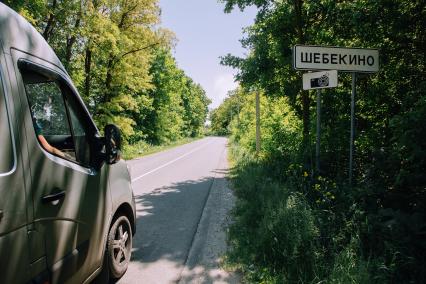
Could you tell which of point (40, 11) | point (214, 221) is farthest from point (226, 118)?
point (214, 221)

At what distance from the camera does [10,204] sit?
81.3 inches

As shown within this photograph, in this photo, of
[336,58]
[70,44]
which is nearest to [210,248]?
[336,58]

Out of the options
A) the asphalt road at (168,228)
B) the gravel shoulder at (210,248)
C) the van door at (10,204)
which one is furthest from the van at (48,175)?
the gravel shoulder at (210,248)

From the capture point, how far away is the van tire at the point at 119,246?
3.83 meters

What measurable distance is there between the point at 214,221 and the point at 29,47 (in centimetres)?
509

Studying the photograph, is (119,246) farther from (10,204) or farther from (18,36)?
(18,36)

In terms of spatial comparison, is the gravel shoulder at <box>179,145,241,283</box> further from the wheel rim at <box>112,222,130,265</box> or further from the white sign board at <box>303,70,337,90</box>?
the white sign board at <box>303,70,337,90</box>

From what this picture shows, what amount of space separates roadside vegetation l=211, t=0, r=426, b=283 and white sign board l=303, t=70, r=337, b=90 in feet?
3.59

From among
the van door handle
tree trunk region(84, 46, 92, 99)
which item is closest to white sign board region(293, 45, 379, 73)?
the van door handle

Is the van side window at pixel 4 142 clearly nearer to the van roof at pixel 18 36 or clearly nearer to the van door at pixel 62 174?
the van door at pixel 62 174

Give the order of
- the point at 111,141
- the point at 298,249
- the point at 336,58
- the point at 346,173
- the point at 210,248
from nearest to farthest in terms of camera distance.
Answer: the point at 111,141 → the point at 298,249 → the point at 336,58 → the point at 210,248 → the point at 346,173

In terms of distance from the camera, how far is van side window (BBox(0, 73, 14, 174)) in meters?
2.08

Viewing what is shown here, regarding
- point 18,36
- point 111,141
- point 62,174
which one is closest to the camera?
point 18,36

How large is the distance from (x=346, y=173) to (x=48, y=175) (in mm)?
5131
